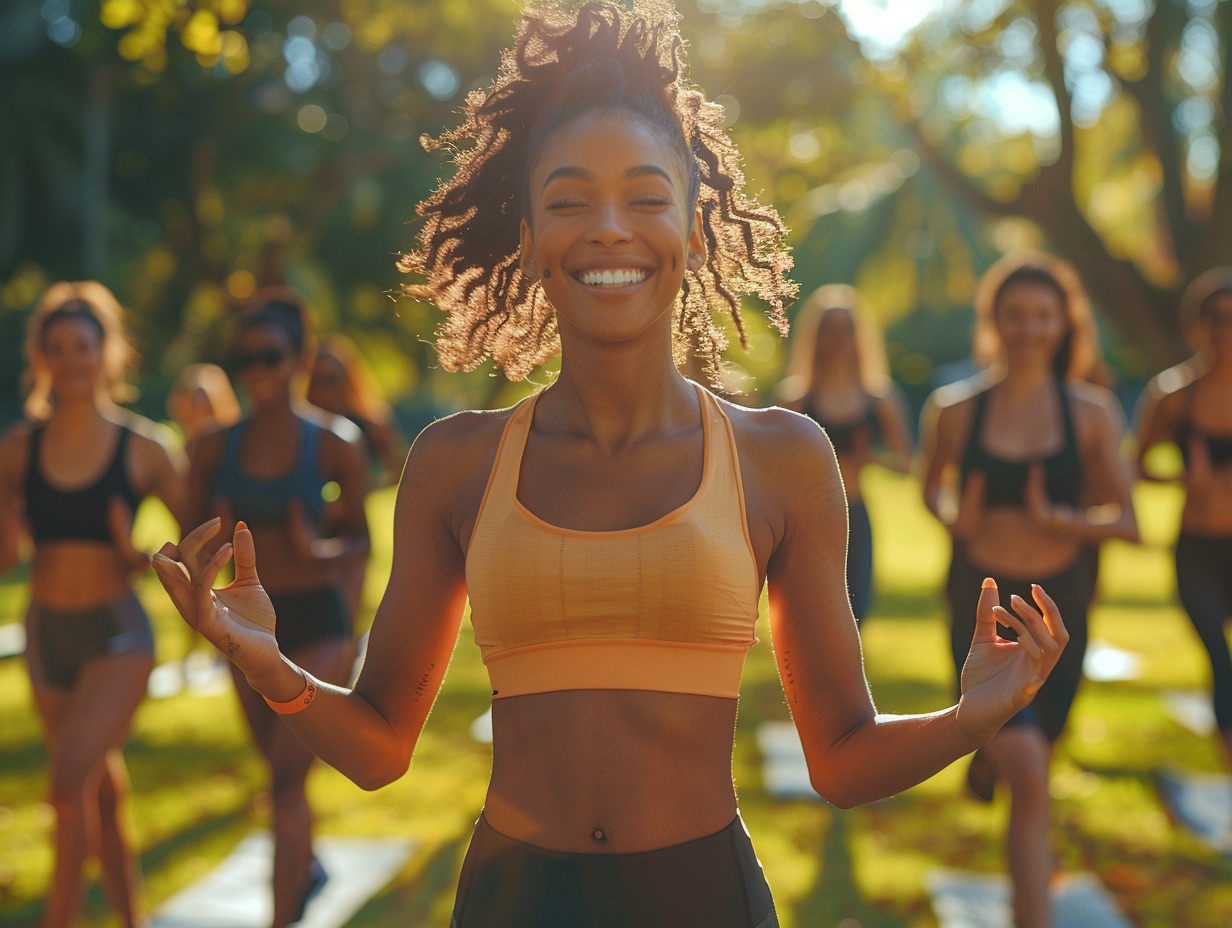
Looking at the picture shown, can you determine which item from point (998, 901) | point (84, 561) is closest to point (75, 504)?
point (84, 561)

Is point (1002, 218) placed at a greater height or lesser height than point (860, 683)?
greater

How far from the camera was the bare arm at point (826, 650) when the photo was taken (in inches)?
85.4

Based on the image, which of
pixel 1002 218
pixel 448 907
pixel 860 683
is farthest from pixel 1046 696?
pixel 1002 218

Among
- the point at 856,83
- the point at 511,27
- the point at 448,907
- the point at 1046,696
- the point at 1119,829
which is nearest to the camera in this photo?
the point at 1046,696

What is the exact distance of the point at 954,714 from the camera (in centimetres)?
208

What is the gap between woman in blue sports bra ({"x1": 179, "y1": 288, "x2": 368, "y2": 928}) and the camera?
539 centimetres

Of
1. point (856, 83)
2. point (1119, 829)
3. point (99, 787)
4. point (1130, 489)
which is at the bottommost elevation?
point (1119, 829)

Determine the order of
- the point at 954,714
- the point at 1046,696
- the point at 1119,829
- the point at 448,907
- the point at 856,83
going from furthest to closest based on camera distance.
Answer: the point at 856,83, the point at 1119,829, the point at 448,907, the point at 1046,696, the point at 954,714

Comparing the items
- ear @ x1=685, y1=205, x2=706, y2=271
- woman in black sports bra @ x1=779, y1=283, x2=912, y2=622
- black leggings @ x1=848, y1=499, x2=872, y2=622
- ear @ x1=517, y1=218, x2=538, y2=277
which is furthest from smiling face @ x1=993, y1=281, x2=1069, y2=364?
ear @ x1=517, y1=218, x2=538, y2=277

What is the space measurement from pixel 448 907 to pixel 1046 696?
2563 millimetres

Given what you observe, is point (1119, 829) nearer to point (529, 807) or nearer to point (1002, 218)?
point (529, 807)

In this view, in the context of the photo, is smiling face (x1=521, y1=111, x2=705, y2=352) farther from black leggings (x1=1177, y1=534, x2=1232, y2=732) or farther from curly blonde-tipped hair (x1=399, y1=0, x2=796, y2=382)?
black leggings (x1=1177, y1=534, x2=1232, y2=732)

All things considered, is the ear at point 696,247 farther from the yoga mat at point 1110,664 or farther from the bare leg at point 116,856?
the yoga mat at point 1110,664

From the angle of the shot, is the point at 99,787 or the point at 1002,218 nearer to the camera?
the point at 99,787
